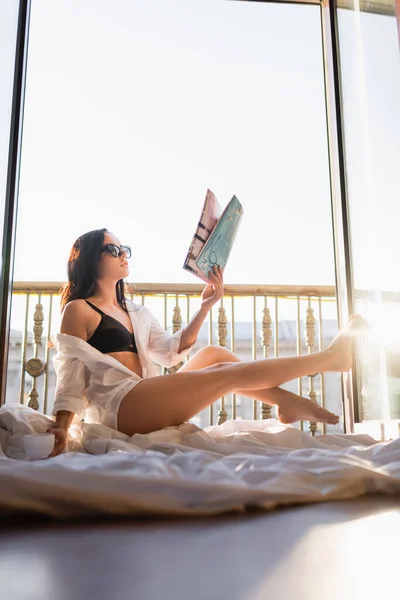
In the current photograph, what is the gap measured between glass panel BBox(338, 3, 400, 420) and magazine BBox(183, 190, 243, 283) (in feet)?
1.74

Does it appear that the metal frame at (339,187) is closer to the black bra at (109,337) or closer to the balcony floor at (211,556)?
the black bra at (109,337)

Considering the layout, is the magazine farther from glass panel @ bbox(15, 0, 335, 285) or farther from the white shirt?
glass panel @ bbox(15, 0, 335, 285)

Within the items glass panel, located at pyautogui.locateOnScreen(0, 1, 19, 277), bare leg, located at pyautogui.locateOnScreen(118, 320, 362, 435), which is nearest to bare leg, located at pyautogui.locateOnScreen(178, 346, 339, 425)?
bare leg, located at pyautogui.locateOnScreen(118, 320, 362, 435)

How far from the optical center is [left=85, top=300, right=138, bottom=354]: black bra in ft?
6.23

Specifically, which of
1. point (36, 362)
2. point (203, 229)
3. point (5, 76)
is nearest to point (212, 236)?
point (203, 229)

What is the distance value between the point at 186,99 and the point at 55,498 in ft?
12.1

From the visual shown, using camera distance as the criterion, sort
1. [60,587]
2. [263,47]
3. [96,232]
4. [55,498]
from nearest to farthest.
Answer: [60,587], [55,498], [96,232], [263,47]

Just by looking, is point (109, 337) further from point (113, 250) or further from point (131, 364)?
point (113, 250)

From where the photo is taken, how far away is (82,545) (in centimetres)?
65

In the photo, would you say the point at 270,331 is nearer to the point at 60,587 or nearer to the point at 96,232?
the point at 96,232

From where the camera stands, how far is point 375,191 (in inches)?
76.2

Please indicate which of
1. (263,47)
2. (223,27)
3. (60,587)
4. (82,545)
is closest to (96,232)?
(82,545)

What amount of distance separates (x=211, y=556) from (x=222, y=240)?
158 cm

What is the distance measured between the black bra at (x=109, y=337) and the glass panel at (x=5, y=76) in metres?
0.77
